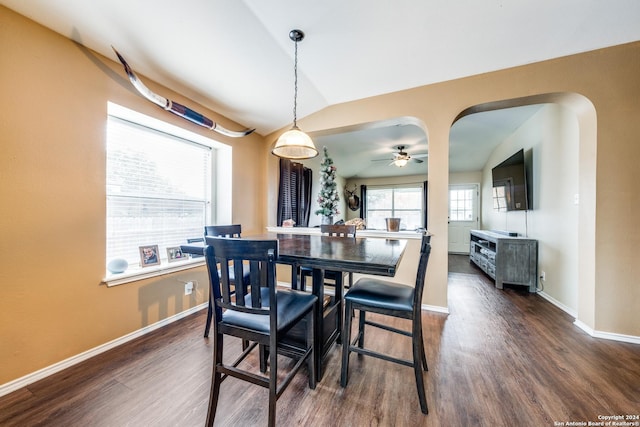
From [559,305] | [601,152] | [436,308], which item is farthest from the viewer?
[559,305]

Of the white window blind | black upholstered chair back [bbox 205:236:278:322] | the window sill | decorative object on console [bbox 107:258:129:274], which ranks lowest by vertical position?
the window sill

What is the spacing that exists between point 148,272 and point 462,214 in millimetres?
7190


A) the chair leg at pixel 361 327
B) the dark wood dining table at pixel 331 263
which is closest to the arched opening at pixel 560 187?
the dark wood dining table at pixel 331 263

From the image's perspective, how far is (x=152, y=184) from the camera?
8.00ft

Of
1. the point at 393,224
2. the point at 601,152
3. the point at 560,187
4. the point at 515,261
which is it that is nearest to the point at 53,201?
the point at 393,224

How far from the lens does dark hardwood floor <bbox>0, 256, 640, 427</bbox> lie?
1.26 metres

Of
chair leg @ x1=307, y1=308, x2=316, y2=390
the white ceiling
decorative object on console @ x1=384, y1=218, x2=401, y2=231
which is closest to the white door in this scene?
decorative object on console @ x1=384, y1=218, x2=401, y2=231

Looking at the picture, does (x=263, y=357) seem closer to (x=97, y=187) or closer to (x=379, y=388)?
(x=379, y=388)

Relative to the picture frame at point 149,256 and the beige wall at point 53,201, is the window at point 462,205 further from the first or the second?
the beige wall at point 53,201

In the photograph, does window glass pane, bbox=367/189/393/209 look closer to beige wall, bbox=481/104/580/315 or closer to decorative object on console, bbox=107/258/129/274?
beige wall, bbox=481/104/580/315

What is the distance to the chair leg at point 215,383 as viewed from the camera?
3.78 feet

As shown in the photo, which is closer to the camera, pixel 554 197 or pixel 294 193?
pixel 554 197

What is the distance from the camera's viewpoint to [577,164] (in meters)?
2.45

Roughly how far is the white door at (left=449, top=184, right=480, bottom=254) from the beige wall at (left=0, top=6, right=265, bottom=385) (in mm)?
7108
